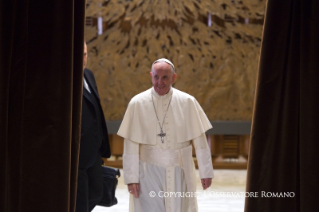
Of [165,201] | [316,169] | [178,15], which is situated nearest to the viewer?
[316,169]

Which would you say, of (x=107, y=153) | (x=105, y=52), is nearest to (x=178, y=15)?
(x=105, y=52)

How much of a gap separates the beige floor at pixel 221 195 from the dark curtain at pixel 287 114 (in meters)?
3.46

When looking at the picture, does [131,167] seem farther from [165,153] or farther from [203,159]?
[203,159]

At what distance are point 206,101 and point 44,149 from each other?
6.84 metres

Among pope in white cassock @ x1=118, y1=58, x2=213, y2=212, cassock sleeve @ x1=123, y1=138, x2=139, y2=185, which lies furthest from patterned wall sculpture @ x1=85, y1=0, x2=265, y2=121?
cassock sleeve @ x1=123, y1=138, x2=139, y2=185

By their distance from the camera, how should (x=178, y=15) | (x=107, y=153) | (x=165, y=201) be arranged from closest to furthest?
(x=165, y=201) < (x=107, y=153) < (x=178, y=15)

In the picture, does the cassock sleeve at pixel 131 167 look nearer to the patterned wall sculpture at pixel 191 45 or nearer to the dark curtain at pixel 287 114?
the dark curtain at pixel 287 114

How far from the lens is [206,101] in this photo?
396 inches

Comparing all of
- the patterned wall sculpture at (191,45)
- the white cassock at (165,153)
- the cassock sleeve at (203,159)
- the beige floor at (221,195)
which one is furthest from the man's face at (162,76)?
the patterned wall sculpture at (191,45)

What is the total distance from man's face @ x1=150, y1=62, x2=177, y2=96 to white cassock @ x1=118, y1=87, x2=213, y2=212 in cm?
16

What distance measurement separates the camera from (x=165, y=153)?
176 inches

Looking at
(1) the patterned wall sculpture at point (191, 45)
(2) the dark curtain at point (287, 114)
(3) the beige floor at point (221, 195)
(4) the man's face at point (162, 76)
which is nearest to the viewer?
(2) the dark curtain at point (287, 114)

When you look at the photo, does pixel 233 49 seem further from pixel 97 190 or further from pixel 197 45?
pixel 97 190

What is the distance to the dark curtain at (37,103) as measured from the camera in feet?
11.3
